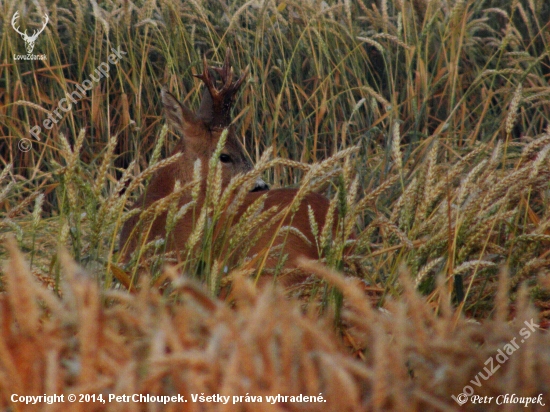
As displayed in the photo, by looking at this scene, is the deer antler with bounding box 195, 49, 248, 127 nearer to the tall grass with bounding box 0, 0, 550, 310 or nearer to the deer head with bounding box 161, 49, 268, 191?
the deer head with bounding box 161, 49, 268, 191

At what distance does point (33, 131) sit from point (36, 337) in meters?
3.92

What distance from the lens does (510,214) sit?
2.51 metres

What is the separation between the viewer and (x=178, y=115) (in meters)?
4.83

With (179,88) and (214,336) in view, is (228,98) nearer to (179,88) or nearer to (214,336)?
(179,88)

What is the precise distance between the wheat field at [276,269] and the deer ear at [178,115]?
50 centimetres

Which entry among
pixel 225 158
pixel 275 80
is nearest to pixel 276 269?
pixel 225 158

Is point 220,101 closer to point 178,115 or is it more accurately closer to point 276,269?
point 178,115

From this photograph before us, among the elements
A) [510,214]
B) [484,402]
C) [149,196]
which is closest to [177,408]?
[484,402]

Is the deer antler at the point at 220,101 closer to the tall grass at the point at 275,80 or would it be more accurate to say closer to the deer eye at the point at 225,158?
the deer eye at the point at 225,158

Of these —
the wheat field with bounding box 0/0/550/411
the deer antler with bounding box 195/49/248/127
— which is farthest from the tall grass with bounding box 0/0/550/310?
the deer antler with bounding box 195/49/248/127

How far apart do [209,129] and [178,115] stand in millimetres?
201

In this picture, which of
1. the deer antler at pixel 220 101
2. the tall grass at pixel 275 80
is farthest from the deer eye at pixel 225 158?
the tall grass at pixel 275 80

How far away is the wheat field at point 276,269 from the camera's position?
136cm

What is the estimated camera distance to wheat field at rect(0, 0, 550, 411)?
1.36 meters
